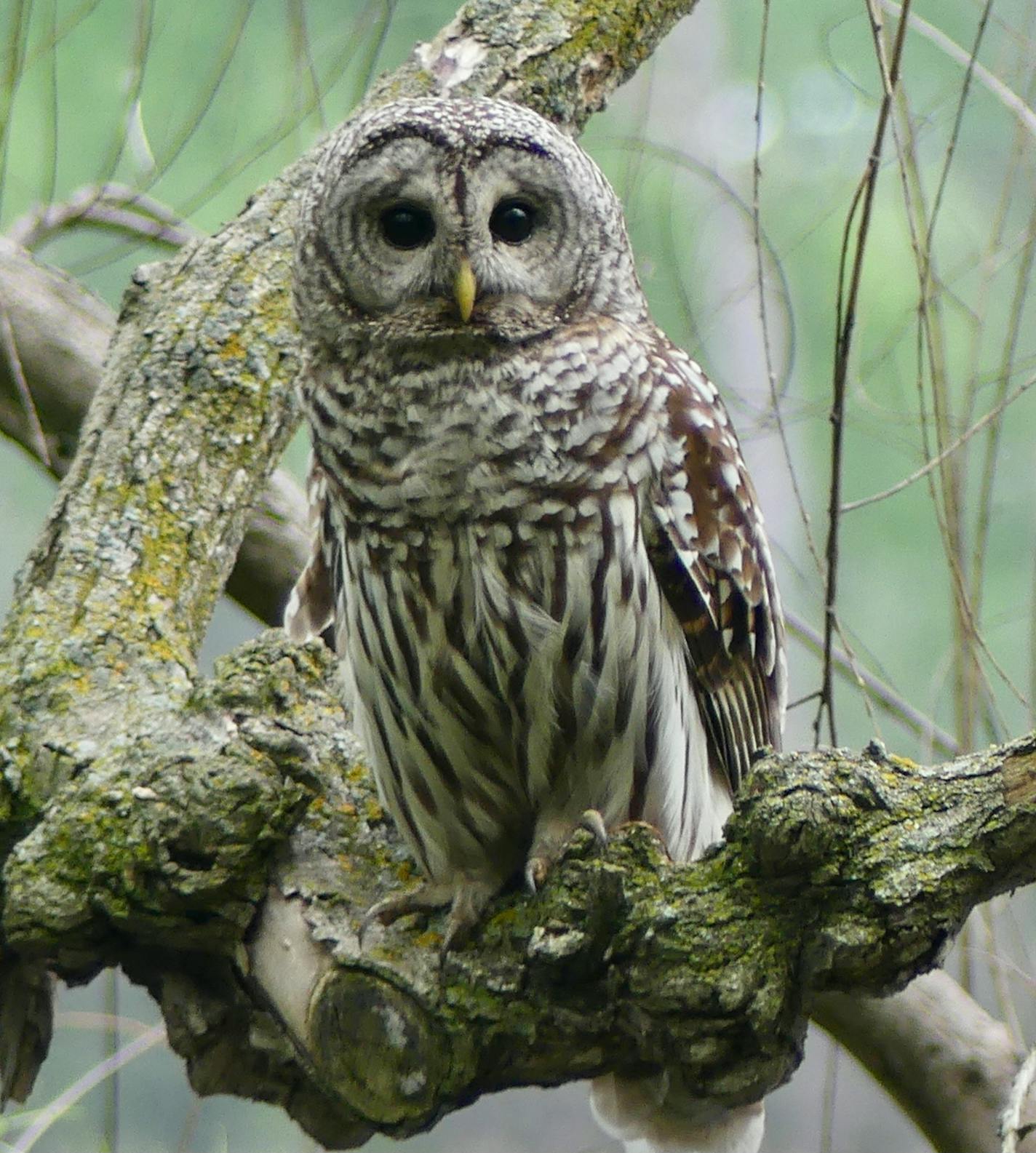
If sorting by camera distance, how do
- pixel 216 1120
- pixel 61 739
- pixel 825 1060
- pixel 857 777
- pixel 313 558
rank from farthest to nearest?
pixel 825 1060 → pixel 216 1120 → pixel 313 558 → pixel 61 739 → pixel 857 777

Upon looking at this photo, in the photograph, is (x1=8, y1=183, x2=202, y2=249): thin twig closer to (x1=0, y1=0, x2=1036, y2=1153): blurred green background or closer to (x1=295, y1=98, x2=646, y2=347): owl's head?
(x1=0, y1=0, x2=1036, y2=1153): blurred green background

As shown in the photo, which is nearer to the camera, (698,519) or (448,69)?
(698,519)

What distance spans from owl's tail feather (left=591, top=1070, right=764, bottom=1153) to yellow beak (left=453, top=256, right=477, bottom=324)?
1.28 m

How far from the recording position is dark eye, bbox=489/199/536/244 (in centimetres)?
255

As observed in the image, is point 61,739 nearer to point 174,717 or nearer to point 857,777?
point 174,717

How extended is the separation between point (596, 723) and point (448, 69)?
5.89ft

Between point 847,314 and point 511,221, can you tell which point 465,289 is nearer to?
point 511,221

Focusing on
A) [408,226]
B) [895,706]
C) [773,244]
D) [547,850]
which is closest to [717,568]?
[547,850]

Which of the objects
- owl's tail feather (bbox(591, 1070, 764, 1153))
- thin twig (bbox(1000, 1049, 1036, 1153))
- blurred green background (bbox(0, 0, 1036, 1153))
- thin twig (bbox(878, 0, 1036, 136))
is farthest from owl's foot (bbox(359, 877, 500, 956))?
thin twig (bbox(878, 0, 1036, 136))

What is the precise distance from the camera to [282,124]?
3.38 meters

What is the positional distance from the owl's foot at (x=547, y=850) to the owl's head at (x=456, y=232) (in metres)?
0.82

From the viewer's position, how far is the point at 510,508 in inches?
92.3

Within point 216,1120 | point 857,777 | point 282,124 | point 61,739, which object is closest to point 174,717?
point 61,739

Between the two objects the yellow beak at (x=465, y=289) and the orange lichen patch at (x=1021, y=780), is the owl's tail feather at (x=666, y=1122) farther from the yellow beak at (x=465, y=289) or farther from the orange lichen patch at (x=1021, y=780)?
the yellow beak at (x=465, y=289)
